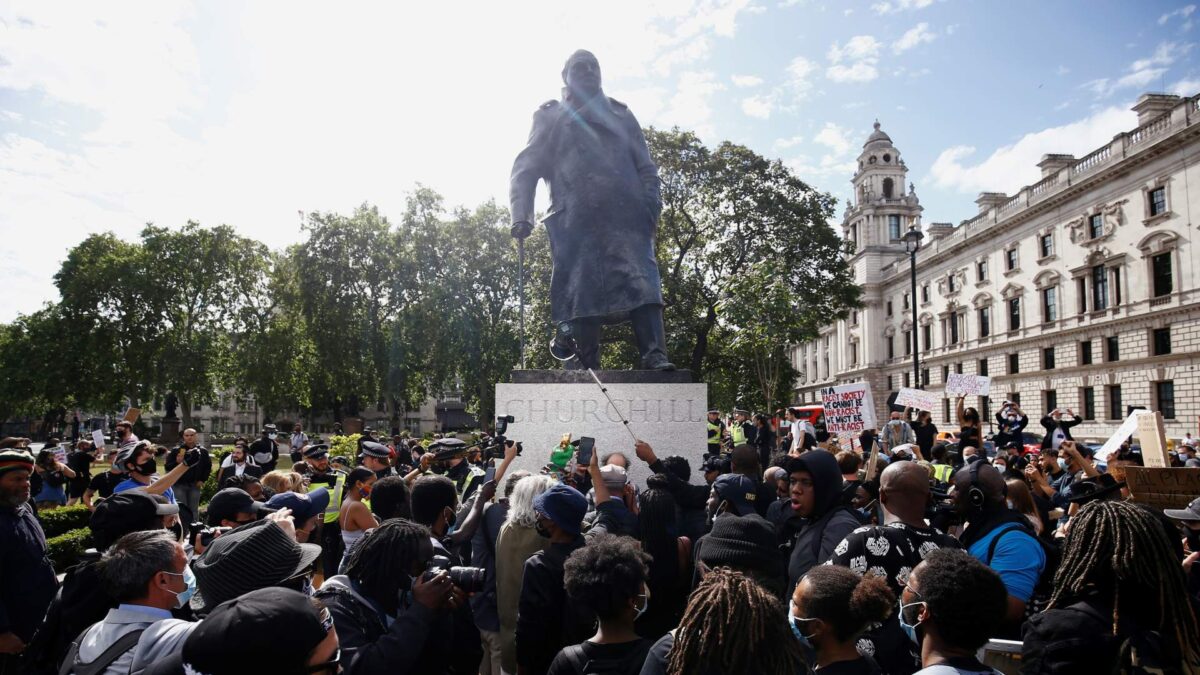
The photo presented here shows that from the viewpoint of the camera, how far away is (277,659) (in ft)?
5.64

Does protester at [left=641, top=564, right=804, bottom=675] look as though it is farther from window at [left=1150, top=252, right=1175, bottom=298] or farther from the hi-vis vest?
window at [left=1150, top=252, right=1175, bottom=298]

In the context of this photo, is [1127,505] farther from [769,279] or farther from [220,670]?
[769,279]

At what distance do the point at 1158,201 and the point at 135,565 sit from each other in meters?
45.0

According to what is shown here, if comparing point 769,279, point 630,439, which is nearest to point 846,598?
point 630,439

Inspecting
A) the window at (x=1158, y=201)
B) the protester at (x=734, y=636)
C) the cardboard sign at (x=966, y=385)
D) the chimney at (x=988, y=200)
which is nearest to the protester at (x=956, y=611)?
the protester at (x=734, y=636)

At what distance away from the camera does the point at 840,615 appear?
2254 millimetres

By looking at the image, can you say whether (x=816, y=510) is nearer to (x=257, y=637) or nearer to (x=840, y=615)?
(x=840, y=615)

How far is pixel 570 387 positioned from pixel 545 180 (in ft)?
8.22

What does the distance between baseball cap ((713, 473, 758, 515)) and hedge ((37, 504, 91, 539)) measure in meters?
10.1

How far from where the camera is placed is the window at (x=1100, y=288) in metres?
40.8

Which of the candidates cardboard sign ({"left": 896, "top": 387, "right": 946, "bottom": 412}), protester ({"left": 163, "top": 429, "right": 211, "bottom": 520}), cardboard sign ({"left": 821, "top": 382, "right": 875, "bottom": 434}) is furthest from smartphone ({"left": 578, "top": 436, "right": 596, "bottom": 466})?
cardboard sign ({"left": 896, "top": 387, "right": 946, "bottom": 412})

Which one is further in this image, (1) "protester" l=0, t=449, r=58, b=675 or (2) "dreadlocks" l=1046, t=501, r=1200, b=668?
(1) "protester" l=0, t=449, r=58, b=675

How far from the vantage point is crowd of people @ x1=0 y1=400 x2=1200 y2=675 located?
81.9 inches

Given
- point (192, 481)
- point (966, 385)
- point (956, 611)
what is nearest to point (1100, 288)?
point (966, 385)
